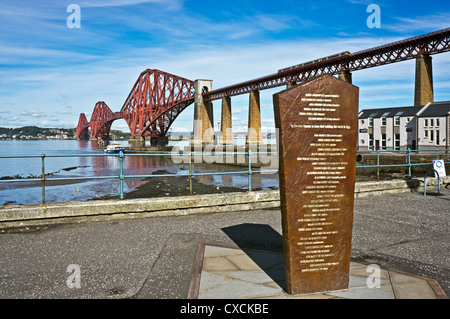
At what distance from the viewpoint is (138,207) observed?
21.9 feet

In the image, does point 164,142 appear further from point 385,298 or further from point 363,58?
point 385,298

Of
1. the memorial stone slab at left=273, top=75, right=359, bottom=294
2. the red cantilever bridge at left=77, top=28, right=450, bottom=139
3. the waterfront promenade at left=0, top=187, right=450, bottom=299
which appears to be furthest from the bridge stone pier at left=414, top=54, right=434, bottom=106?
the memorial stone slab at left=273, top=75, right=359, bottom=294

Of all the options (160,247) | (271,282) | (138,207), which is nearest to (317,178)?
(271,282)

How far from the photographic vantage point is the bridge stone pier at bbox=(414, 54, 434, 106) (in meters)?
34.5

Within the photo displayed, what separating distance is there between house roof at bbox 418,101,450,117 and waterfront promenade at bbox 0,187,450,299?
1348 inches

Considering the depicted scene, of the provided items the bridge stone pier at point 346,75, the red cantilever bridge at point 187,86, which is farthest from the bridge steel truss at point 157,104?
the bridge stone pier at point 346,75

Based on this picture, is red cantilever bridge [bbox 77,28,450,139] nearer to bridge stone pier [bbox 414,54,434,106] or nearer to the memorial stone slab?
bridge stone pier [bbox 414,54,434,106]

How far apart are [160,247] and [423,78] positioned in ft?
124

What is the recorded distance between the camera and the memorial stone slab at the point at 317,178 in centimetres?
330

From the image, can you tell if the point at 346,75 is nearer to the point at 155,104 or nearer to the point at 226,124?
the point at 226,124

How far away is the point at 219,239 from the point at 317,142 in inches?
100

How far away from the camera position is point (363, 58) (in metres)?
40.9

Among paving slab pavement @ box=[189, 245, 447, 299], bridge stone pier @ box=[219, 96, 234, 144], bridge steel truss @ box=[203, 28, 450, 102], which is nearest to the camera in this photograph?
paving slab pavement @ box=[189, 245, 447, 299]
